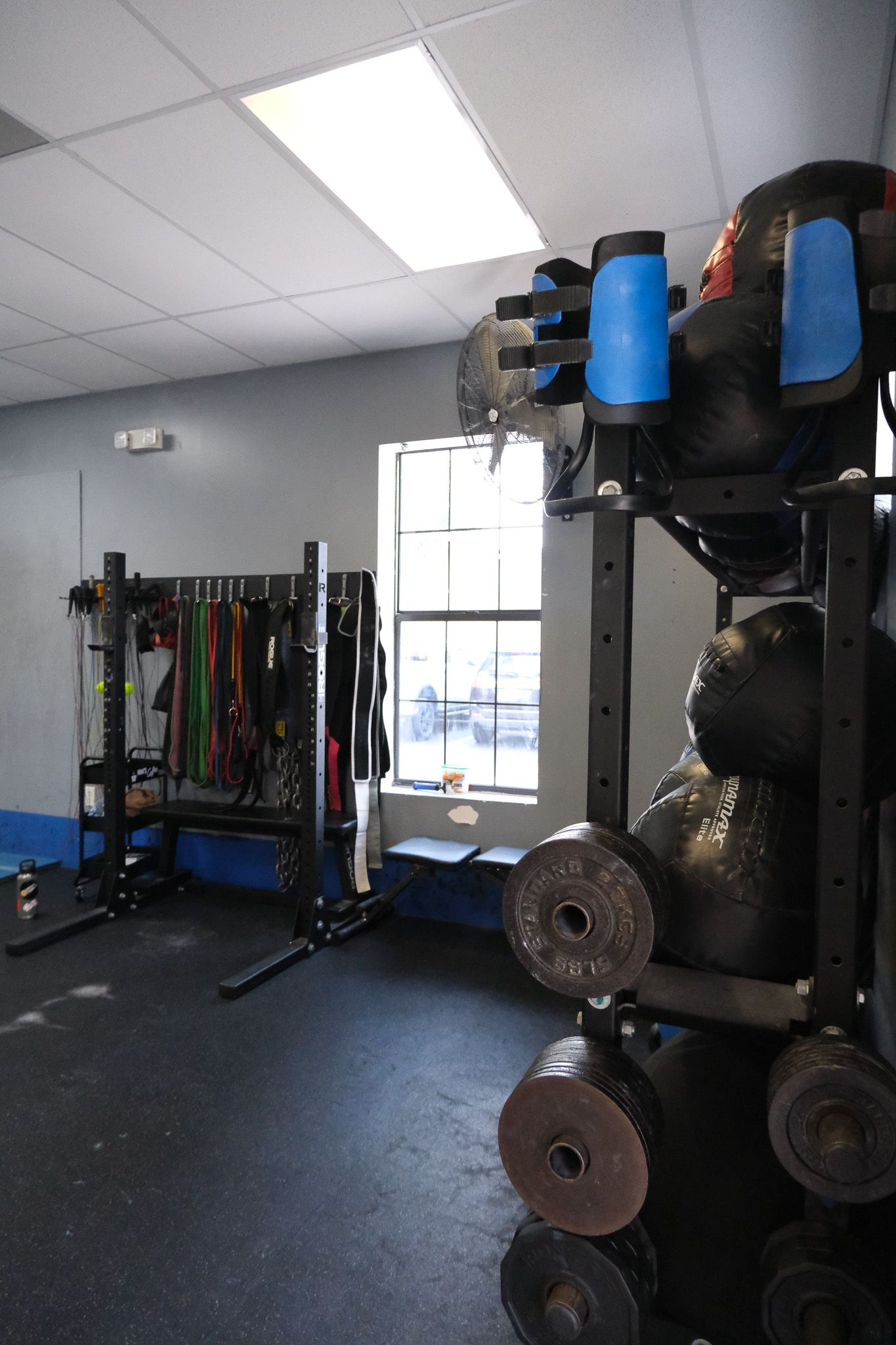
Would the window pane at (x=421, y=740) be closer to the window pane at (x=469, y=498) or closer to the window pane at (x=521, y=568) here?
the window pane at (x=521, y=568)

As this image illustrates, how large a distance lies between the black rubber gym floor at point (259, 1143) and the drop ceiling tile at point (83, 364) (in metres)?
2.93

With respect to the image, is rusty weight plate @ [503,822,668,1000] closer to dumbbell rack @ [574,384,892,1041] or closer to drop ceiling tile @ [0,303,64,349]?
dumbbell rack @ [574,384,892,1041]

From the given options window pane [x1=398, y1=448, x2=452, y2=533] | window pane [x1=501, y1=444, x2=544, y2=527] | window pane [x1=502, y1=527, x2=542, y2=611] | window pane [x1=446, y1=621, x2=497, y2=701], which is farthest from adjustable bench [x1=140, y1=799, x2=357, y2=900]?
window pane [x1=501, y1=444, x2=544, y2=527]

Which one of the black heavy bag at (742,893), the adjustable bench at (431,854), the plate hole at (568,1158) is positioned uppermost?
the black heavy bag at (742,893)

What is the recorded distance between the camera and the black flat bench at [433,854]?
130 inches

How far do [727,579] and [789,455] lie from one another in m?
0.80

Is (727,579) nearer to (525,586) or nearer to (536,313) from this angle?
(536,313)

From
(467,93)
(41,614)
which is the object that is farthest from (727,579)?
(41,614)

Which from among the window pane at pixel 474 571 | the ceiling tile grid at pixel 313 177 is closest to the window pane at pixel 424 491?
the window pane at pixel 474 571

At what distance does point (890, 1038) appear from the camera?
1307 millimetres

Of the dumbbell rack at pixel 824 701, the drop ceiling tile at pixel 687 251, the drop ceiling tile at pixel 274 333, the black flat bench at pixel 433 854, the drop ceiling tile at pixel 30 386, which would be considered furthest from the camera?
the drop ceiling tile at pixel 30 386

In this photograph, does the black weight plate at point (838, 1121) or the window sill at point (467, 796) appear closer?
the black weight plate at point (838, 1121)

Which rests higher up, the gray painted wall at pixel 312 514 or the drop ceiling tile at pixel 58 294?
the drop ceiling tile at pixel 58 294

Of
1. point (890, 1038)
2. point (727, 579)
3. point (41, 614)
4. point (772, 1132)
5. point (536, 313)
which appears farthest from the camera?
point (41, 614)
